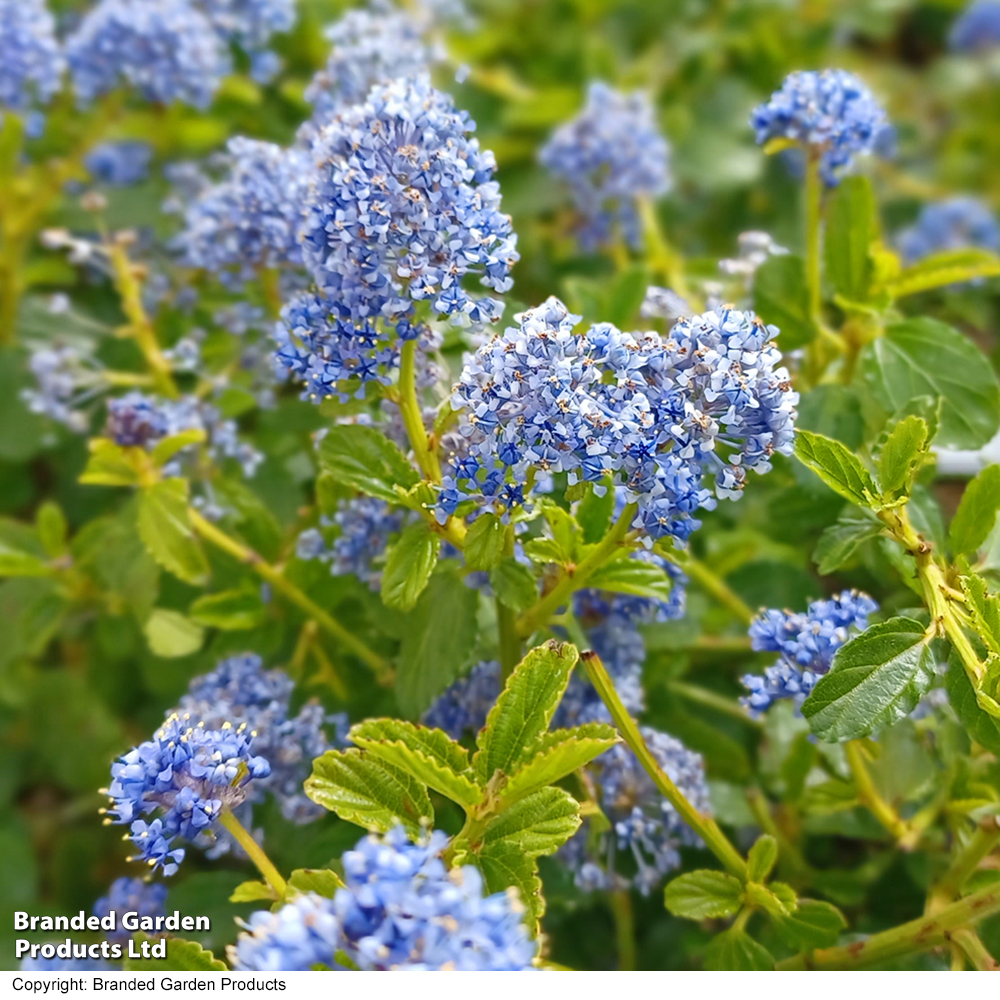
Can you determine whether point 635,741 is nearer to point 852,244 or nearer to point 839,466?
point 839,466

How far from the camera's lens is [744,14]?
242 centimetres

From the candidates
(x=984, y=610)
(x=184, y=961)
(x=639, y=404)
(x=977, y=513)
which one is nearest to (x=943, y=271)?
(x=977, y=513)

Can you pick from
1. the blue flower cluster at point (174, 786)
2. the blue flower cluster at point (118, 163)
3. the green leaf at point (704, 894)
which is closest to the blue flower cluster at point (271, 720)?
the blue flower cluster at point (174, 786)

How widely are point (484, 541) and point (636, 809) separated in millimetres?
403

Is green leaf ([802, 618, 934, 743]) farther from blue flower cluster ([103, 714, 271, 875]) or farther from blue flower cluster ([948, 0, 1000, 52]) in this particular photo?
blue flower cluster ([948, 0, 1000, 52])

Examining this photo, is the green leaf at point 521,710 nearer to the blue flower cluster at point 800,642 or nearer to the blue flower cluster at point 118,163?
the blue flower cluster at point 800,642

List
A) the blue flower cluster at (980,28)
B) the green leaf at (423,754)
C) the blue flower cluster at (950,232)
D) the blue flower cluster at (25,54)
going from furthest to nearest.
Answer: the blue flower cluster at (980,28) → the blue flower cluster at (950,232) → the blue flower cluster at (25,54) → the green leaf at (423,754)

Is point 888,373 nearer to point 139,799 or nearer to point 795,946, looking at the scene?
point 795,946

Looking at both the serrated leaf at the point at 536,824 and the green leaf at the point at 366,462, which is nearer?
the serrated leaf at the point at 536,824

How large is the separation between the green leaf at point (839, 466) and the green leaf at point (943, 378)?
0.29 meters

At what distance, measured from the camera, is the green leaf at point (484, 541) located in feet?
3.23

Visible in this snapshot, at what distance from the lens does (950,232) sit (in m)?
2.22

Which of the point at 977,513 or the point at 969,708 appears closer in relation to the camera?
the point at 969,708

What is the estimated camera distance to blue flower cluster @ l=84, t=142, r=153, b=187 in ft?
6.44
